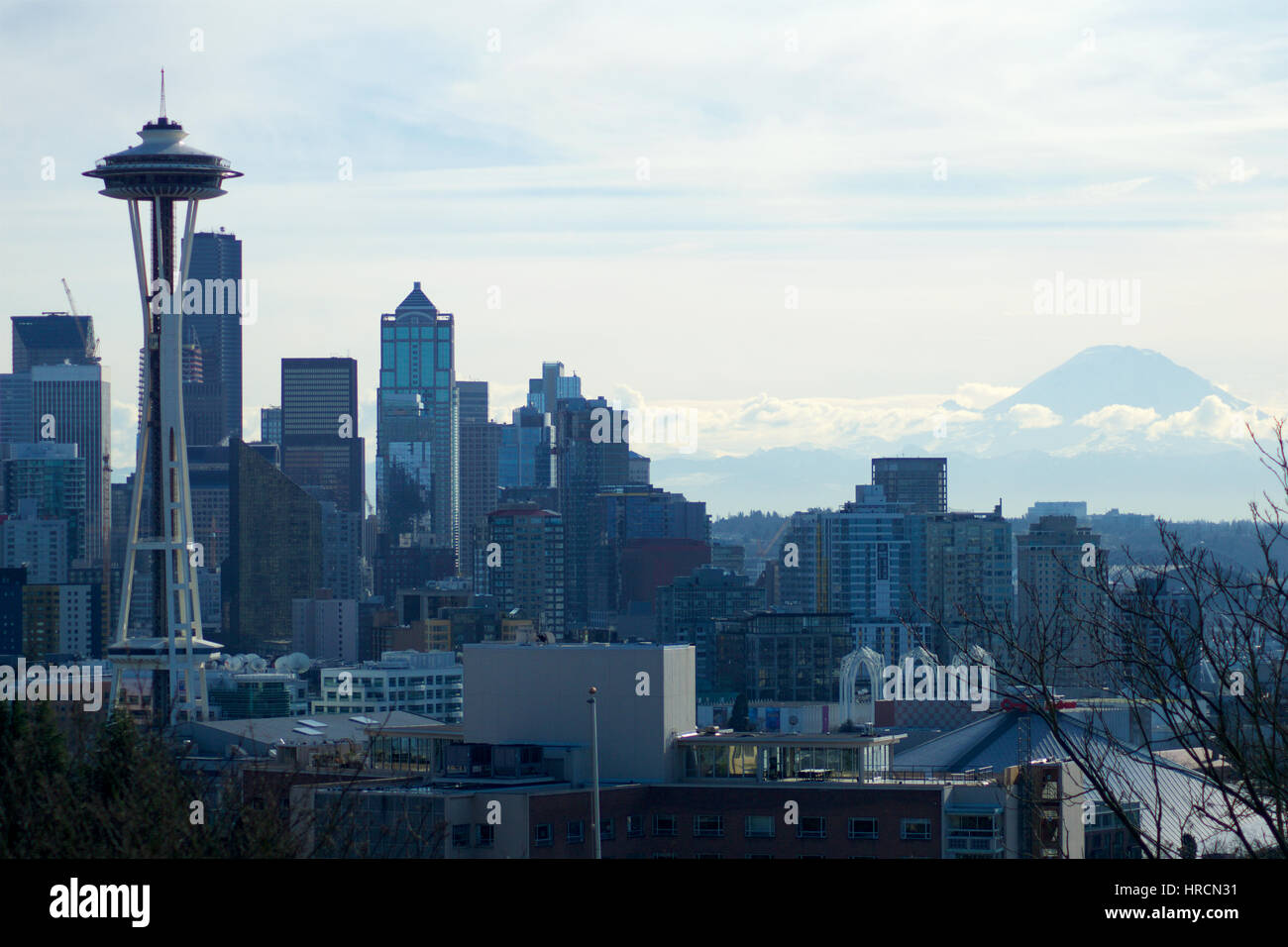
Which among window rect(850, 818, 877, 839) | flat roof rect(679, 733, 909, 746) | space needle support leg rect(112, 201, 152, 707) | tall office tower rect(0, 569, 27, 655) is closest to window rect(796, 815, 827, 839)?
window rect(850, 818, 877, 839)

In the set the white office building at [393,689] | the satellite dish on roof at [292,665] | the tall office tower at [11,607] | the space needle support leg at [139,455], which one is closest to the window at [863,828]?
the space needle support leg at [139,455]

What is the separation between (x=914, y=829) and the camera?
4431 cm

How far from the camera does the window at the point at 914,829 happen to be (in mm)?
44281

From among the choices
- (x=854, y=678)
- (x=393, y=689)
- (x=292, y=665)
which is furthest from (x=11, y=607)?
(x=854, y=678)

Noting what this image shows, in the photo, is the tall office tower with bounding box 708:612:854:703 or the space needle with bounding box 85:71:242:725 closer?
the space needle with bounding box 85:71:242:725

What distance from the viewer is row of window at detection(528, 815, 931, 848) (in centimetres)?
4431

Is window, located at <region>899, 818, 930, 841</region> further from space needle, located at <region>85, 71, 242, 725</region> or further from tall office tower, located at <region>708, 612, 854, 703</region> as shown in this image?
tall office tower, located at <region>708, 612, 854, 703</region>

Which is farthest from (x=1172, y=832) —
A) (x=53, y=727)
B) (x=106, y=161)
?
(x=106, y=161)

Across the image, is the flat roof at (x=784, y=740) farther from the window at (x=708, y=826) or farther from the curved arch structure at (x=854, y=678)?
the curved arch structure at (x=854, y=678)

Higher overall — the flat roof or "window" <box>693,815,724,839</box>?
the flat roof

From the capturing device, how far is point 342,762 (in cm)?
5247

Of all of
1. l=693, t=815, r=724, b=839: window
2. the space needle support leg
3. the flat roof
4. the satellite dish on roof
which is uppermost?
the space needle support leg

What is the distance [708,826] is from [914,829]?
4851 mm
